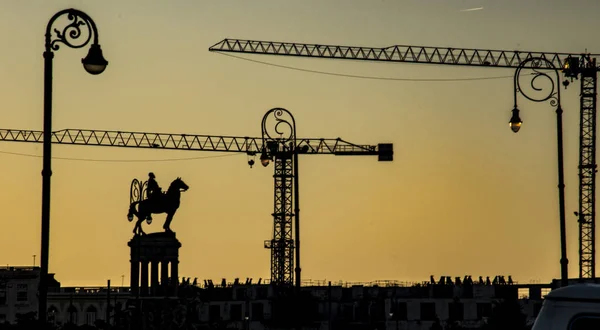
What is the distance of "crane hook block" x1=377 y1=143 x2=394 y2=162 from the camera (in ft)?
562

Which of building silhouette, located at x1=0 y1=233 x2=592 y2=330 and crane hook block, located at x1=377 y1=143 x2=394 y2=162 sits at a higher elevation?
crane hook block, located at x1=377 y1=143 x2=394 y2=162

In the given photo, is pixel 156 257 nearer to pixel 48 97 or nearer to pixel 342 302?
pixel 48 97

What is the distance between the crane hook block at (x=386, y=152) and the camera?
171250 millimetres

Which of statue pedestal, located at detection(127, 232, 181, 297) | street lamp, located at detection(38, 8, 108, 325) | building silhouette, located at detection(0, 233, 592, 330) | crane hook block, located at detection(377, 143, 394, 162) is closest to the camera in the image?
street lamp, located at detection(38, 8, 108, 325)

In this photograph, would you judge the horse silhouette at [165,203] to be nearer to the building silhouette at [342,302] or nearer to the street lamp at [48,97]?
the street lamp at [48,97]

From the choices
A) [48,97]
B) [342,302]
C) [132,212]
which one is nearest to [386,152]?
[342,302]

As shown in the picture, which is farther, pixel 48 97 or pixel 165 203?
pixel 165 203

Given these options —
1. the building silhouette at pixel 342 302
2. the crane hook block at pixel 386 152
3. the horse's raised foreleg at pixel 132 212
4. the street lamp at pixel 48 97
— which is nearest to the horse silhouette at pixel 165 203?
the horse's raised foreleg at pixel 132 212

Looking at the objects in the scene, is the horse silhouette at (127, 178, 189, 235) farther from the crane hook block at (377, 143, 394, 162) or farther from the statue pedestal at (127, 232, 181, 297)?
the crane hook block at (377, 143, 394, 162)

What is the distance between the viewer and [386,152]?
172000mm

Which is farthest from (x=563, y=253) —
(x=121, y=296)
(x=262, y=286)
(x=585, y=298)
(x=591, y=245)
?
(x=121, y=296)

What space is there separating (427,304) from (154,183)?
3401 inches

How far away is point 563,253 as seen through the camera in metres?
45.7

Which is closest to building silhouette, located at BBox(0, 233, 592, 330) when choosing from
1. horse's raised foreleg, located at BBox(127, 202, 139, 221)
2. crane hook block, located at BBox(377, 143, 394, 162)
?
crane hook block, located at BBox(377, 143, 394, 162)
